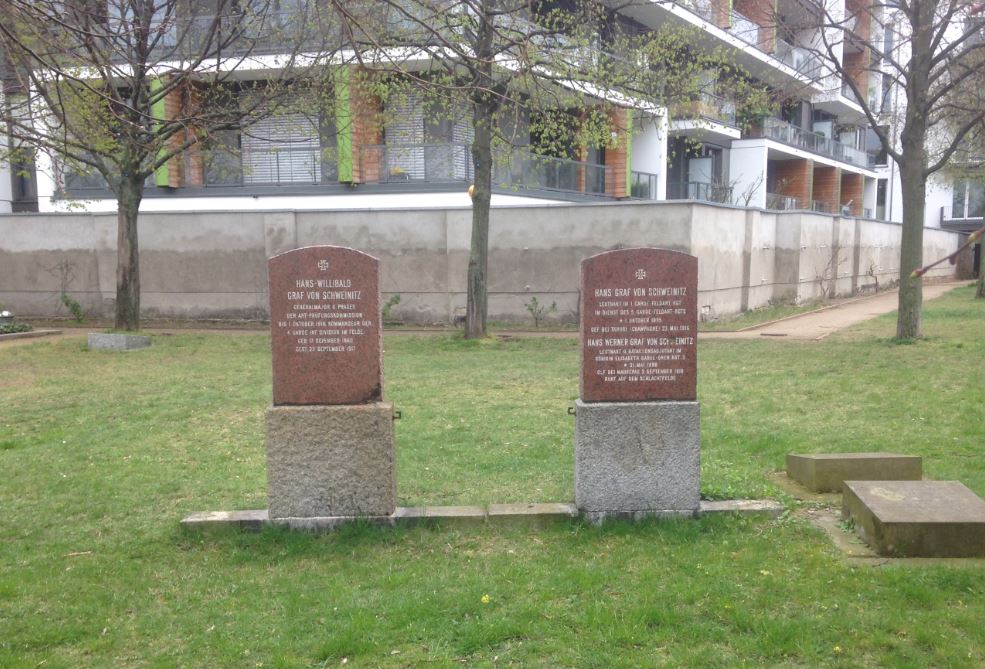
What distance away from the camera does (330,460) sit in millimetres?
5410

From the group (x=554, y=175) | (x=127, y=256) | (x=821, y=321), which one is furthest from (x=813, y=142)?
(x=127, y=256)

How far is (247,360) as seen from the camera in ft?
45.6

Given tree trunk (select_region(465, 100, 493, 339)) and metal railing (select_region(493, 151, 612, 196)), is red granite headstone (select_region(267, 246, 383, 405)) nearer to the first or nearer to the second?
tree trunk (select_region(465, 100, 493, 339))

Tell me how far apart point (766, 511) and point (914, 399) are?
480 cm

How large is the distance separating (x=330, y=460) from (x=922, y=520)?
3.64 metres

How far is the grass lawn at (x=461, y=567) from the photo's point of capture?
388cm

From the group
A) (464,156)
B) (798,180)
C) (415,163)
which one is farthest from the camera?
(798,180)

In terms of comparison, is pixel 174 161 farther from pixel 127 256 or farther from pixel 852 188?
pixel 852 188

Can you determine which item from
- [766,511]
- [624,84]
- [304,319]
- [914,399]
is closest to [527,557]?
[766,511]

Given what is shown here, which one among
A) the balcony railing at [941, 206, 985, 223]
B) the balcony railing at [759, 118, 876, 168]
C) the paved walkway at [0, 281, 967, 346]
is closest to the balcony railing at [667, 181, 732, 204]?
the balcony railing at [759, 118, 876, 168]

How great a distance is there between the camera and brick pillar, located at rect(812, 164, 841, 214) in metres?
40.7

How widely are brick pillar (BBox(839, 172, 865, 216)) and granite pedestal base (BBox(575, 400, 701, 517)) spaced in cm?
4396

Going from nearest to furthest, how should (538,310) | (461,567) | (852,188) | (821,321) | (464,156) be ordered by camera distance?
(461,567)
(538,310)
(821,321)
(464,156)
(852,188)

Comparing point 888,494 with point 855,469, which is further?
point 855,469
